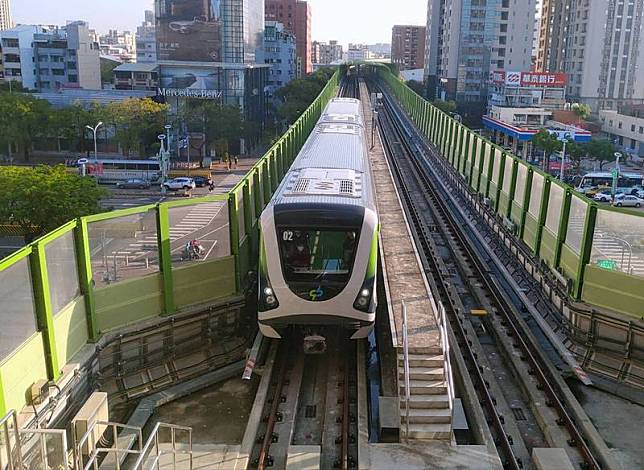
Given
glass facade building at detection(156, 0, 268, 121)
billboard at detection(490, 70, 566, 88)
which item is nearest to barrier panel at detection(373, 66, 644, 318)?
glass facade building at detection(156, 0, 268, 121)

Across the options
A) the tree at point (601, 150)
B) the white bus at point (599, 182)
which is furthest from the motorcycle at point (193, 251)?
the tree at point (601, 150)

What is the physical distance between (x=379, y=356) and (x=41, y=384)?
606 cm

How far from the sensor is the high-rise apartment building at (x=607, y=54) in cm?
7550

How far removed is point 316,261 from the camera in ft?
32.4

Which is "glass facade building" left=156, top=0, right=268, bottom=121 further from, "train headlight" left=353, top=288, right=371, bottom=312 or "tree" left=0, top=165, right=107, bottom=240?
"train headlight" left=353, top=288, right=371, bottom=312

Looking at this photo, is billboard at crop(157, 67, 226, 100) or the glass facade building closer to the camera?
billboard at crop(157, 67, 226, 100)

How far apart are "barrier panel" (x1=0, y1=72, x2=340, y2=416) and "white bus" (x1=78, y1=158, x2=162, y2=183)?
36.0 metres

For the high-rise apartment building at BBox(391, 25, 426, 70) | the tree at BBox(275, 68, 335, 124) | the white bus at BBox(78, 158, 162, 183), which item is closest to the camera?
the white bus at BBox(78, 158, 162, 183)

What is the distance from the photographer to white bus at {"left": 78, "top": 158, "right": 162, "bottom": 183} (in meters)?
46.8

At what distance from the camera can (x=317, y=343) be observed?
415 inches

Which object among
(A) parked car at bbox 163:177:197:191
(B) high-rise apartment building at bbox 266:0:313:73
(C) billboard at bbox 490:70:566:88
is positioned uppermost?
(B) high-rise apartment building at bbox 266:0:313:73

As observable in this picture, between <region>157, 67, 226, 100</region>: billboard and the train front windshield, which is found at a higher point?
<region>157, 67, 226, 100</region>: billboard

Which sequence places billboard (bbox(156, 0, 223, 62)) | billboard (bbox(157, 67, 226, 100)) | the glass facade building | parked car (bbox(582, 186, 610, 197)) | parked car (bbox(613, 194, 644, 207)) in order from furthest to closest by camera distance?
billboard (bbox(156, 0, 223, 62)) < the glass facade building < billboard (bbox(157, 67, 226, 100)) < parked car (bbox(582, 186, 610, 197)) < parked car (bbox(613, 194, 644, 207))

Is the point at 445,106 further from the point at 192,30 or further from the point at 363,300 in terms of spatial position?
the point at 363,300
